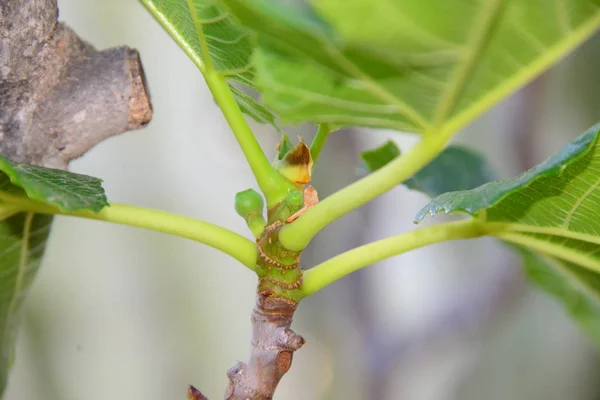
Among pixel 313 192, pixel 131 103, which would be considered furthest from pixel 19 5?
pixel 313 192

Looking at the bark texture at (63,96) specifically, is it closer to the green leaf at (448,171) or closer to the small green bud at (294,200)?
the small green bud at (294,200)

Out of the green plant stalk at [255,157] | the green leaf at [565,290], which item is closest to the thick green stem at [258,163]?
the green plant stalk at [255,157]

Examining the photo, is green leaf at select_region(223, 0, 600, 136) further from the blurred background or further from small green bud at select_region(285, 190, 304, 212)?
the blurred background

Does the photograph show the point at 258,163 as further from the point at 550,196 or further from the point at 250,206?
the point at 550,196

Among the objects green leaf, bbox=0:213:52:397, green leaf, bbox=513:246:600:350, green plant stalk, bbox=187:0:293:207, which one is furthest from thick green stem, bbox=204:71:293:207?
green leaf, bbox=513:246:600:350

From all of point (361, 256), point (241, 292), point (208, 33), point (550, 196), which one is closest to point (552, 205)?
point (550, 196)

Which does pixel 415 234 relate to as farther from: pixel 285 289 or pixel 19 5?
pixel 19 5
